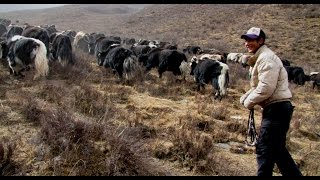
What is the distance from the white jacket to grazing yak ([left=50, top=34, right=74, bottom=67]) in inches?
393

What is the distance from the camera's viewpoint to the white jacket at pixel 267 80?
177 inches

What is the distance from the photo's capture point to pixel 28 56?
38.1 ft

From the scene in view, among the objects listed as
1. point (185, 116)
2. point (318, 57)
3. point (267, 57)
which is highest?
point (267, 57)

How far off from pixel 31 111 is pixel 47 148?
198cm

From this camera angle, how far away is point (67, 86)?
35.0 feet

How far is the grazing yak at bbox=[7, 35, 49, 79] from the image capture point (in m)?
11.4

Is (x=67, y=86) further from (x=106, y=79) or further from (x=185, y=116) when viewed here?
(x=185, y=116)

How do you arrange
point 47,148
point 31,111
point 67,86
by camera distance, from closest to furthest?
point 47,148
point 31,111
point 67,86

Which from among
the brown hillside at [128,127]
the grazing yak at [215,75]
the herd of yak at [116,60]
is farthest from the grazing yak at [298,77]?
the grazing yak at [215,75]

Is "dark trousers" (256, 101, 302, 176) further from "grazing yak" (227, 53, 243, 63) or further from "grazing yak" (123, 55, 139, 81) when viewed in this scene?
"grazing yak" (227, 53, 243, 63)

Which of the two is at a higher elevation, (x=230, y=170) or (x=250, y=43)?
(x=250, y=43)

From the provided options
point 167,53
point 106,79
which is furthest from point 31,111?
point 167,53

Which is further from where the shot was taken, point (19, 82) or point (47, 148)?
point (19, 82)

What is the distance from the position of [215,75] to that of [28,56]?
5709 millimetres
